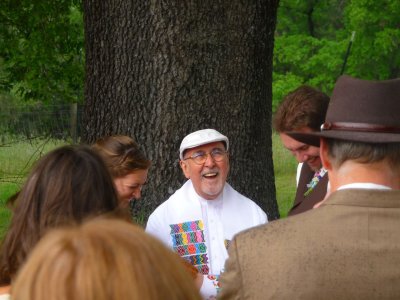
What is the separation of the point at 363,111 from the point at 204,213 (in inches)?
68.2

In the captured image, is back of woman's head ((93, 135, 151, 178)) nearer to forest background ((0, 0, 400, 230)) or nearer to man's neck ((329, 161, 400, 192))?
man's neck ((329, 161, 400, 192))

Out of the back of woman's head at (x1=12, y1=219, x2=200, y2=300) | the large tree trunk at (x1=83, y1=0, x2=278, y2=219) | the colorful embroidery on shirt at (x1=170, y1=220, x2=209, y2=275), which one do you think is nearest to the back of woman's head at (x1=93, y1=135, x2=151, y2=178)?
the colorful embroidery on shirt at (x1=170, y1=220, x2=209, y2=275)

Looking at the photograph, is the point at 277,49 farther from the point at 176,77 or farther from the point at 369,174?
the point at 369,174

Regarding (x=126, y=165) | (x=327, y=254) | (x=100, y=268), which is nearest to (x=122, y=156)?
(x=126, y=165)

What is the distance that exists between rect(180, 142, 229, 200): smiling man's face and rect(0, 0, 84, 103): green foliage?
277 inches

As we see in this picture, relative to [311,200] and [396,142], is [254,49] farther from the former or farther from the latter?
[396,142]

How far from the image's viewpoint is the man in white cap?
458cm

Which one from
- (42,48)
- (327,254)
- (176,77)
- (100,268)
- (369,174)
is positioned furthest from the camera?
(42,48)

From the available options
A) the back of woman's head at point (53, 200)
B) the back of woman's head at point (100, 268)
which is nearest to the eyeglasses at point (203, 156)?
the back of woman's head at point (53, 200)

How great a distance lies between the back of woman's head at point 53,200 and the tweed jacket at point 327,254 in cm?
48

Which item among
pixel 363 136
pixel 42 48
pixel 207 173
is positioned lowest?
pixel 207 173

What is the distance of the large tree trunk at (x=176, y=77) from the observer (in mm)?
6684

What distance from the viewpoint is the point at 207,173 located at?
15.3 feet

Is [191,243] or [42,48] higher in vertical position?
[42,48]
